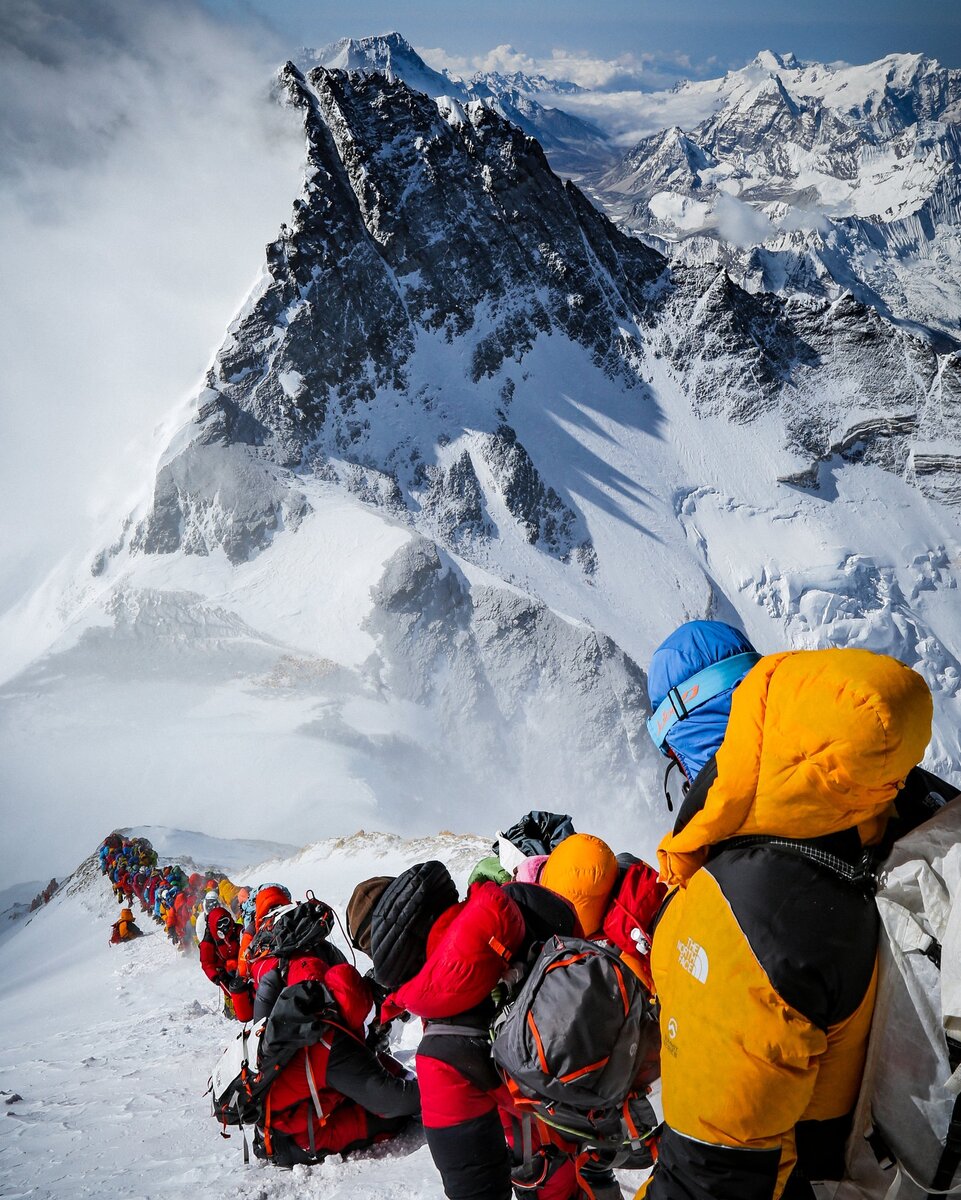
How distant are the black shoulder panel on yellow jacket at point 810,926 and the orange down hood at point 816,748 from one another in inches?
3.1

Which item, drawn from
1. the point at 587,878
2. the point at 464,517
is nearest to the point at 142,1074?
the point at 587,878

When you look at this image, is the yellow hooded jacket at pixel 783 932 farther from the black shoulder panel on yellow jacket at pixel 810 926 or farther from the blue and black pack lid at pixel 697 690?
the blue and black pack lid at pixel 697 690

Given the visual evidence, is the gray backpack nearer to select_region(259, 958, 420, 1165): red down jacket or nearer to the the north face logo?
the the north face logo

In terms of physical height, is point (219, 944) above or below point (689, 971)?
below

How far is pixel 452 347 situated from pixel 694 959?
51679mm

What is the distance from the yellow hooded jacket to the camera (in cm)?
153

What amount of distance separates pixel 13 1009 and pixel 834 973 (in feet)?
43.7

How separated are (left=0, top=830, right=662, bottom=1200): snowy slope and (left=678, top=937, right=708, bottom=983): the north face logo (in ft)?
8.64

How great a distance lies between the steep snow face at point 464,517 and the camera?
92.9 ft

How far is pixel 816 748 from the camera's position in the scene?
1547mm

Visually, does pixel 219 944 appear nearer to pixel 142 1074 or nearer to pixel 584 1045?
pixel 142 1074

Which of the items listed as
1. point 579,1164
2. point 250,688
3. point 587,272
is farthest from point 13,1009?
point 587,272

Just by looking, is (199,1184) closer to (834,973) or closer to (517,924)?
(517,924)

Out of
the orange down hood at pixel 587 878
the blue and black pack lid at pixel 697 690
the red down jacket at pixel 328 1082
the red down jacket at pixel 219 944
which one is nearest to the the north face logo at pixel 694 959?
the blue and black pack lid at pixel 697 690
